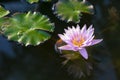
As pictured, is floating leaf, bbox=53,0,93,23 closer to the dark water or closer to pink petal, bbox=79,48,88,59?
the dark water

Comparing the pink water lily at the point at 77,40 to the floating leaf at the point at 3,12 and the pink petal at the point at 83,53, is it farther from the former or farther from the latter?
the floating leaf at the point at 3,12

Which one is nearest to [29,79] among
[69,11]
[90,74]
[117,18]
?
[90,74]

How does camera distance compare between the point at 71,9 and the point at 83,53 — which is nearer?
the point at 83,53

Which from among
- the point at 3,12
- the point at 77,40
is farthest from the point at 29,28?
the point at 77,40

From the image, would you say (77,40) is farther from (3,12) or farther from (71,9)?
(3,12)

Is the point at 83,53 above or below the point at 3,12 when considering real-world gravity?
below

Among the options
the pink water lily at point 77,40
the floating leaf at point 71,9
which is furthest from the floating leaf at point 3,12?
the pink water lily at point 77,40

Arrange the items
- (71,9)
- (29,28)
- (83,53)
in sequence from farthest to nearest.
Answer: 1. (71,9)
2. (29,28)
3. (83,53)

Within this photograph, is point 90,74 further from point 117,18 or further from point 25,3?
point 25,3
